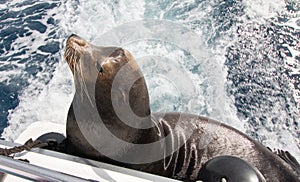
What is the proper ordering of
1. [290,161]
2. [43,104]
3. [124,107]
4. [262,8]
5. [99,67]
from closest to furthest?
[99,67] < [124,107] < [290,161] < [43,104] < [262,8]

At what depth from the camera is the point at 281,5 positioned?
8273 mm

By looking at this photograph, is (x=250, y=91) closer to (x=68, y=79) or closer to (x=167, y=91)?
(x=167, y=91)

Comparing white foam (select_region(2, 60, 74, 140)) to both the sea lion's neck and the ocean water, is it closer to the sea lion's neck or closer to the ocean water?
the ocean water

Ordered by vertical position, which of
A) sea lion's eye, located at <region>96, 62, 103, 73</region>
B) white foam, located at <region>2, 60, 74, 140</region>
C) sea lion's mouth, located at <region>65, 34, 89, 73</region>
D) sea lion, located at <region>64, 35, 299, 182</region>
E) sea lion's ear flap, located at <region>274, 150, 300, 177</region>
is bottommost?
sea lion's ear flap, located at <region>274, 150, 300, 177</region>

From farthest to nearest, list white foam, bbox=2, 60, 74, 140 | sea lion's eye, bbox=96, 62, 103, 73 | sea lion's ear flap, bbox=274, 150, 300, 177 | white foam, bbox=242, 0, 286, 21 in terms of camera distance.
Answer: white foam, bbox=242, 0, 286, 21, white foam, bbox=2, 60, 74, 140, sea lion's ear flap, bbox=274, 150, 300, 177, sea lion's eye, bbox=96, 62, 103, 73

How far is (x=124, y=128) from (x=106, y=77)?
43cm

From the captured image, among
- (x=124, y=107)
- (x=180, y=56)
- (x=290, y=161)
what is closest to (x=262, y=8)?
(x=180, y=56)

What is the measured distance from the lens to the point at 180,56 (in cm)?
706

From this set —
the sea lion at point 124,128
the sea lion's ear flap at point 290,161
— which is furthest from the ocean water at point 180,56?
the sea lion at point 124,128

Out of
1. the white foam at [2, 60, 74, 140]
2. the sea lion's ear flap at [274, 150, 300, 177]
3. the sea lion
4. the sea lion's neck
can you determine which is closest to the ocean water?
the white foam at [2, 60, 74, 140]

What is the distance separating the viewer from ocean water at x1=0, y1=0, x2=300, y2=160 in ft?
19.5

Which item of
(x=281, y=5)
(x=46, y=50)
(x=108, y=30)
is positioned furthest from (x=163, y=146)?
(x=281, y=5)

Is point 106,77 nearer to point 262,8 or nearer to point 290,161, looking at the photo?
point 290,161

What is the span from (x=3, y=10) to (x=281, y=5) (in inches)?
228
